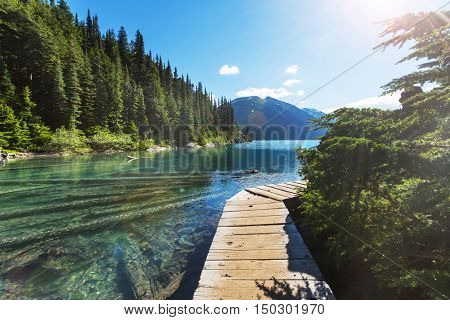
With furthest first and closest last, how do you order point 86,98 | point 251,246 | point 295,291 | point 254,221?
point 86,98, point 254,221, point 251,246, point 295,291

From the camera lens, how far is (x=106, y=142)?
164ft

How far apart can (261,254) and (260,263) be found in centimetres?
40

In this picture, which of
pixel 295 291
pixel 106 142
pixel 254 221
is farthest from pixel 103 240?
pixel 106 142

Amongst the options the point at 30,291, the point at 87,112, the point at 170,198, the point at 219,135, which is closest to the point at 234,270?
the point at 30,291

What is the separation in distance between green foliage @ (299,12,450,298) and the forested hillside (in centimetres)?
4370

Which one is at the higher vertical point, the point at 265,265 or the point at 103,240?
the point at 265,265

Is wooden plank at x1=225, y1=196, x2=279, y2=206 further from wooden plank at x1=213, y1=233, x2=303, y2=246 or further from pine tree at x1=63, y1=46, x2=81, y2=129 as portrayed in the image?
pine tree at x1=63, y1=46, x2=81, y2=129

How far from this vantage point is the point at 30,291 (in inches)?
198

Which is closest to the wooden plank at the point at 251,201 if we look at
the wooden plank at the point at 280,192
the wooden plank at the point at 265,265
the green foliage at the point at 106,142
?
the wooden plank at the point at 280,192

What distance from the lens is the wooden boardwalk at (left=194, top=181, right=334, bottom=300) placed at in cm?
391

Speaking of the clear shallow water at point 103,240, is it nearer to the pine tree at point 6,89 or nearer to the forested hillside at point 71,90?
the forested hillside at point 71,90

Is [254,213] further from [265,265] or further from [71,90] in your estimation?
[71,90]

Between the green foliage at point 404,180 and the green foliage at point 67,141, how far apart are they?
45.9 m
